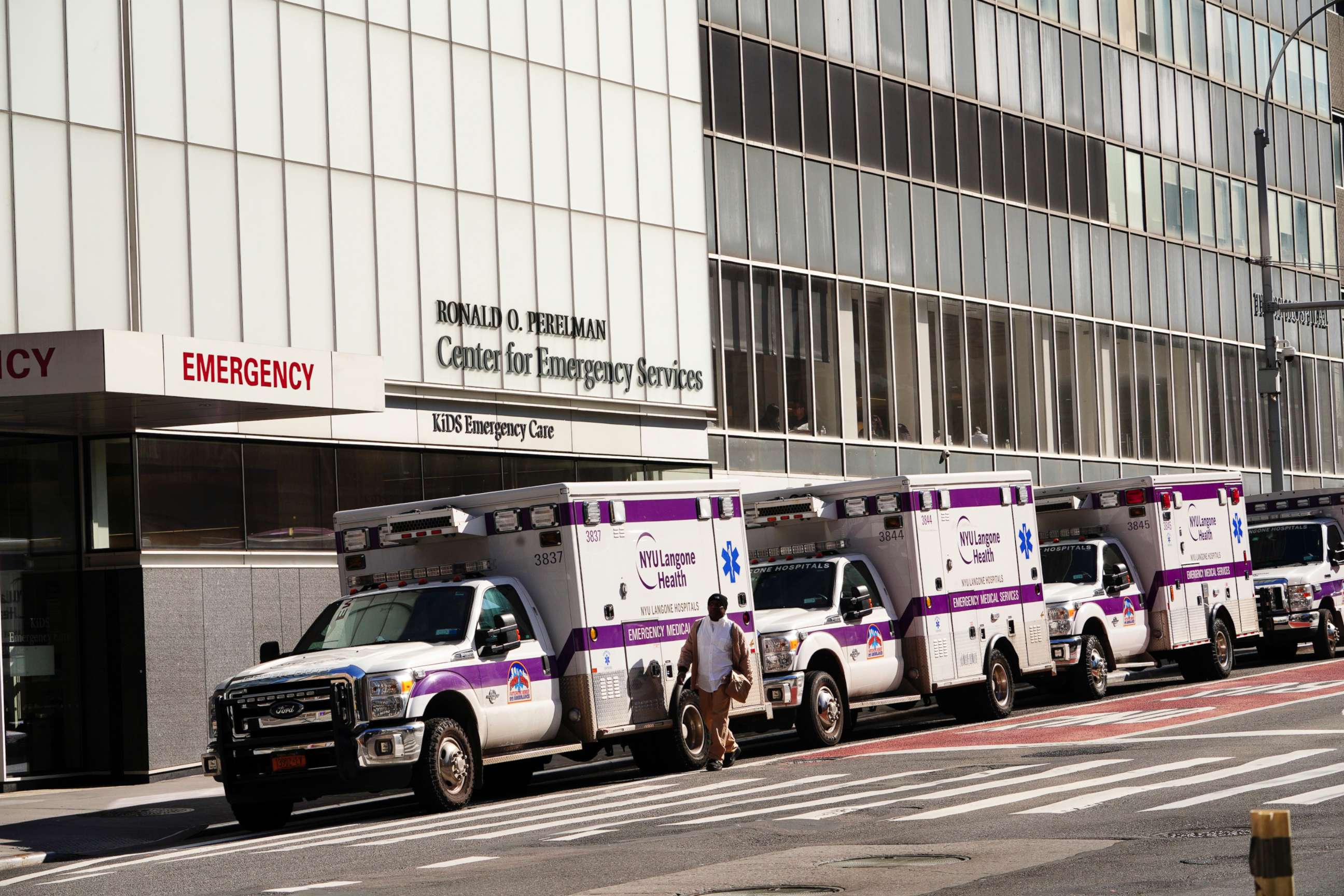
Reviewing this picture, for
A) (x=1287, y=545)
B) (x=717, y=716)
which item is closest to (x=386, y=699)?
(x=717, y=716)

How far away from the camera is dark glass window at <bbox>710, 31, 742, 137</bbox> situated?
1283 inches

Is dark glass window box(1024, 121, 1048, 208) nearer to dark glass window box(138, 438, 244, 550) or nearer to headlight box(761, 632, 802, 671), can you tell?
dark glass window box(138, 438, 244, 550)

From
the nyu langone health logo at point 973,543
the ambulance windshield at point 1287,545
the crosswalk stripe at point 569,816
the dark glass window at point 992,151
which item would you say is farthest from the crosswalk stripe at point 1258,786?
the dark glass window at point 992,151

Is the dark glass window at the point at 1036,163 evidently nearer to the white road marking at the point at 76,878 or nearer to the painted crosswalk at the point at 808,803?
the painted crosswalk at the point at 808,803

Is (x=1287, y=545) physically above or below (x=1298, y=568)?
above

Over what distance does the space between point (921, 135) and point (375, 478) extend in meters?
15.6

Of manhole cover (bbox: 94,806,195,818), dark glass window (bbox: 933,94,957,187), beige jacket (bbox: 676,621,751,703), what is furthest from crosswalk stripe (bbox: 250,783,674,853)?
dark glass window (bbox: 933,94,957,187)

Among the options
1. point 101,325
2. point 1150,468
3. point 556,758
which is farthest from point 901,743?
point 1150,468

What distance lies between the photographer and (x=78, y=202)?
22.6m

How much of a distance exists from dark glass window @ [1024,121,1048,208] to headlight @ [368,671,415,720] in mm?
26868

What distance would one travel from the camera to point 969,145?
38562 millimetres

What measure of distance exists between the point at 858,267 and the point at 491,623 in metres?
19.3

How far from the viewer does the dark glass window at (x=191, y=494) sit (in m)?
23.1

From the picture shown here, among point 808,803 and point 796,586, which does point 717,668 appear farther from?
point 808,803
